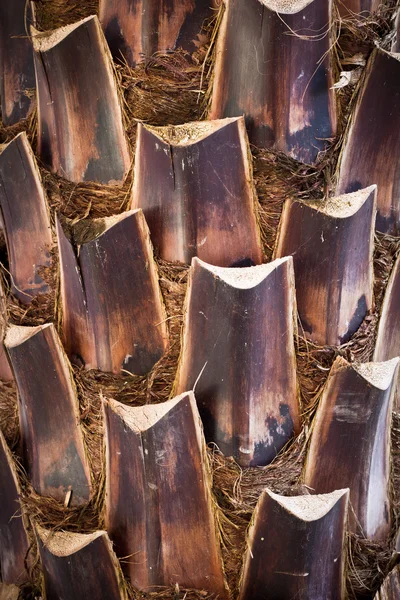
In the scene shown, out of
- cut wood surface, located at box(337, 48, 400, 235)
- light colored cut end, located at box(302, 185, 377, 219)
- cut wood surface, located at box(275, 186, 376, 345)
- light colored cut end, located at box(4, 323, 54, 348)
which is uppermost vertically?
cut wood surface, located at box(337, 48, 400, 235)

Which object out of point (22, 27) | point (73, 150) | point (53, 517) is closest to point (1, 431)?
point (53, 517)

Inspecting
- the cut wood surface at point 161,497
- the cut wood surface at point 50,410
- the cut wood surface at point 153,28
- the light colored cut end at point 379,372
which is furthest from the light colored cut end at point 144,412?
the cut wood surface at point 153,28

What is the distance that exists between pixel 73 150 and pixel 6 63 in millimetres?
275

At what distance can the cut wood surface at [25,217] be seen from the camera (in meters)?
1.11

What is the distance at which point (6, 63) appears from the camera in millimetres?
1273

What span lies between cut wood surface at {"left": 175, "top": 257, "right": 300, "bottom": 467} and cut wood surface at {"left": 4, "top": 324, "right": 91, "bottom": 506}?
16 cm

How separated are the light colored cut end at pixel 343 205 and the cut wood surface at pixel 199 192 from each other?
95 mm

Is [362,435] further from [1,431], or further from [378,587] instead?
[1,431]

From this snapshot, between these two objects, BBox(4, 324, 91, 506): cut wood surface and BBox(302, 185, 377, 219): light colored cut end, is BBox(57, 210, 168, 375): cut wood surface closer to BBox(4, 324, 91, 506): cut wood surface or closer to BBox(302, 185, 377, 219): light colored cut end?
BBox(4, 324, 91, 506): cut wood surface

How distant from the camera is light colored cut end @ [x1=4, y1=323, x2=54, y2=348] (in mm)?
1024

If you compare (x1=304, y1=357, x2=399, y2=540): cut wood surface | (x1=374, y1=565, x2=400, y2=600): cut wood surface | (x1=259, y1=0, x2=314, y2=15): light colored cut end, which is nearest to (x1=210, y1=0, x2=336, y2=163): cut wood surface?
(x1=259, y1=0, x2=314, y2=15): light colored cut end

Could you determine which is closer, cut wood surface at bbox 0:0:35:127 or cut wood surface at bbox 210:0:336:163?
cut wood surface at bbox 210:0:336:163

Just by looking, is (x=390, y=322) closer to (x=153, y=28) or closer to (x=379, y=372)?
(x=379, y=372)

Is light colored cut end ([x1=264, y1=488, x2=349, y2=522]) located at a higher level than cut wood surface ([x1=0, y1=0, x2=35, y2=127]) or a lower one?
lower
